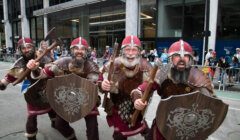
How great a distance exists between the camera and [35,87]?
3.77 metres

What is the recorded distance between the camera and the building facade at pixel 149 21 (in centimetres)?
1253

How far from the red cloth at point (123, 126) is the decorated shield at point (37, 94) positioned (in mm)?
1091

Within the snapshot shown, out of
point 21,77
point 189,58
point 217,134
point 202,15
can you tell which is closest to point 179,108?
point 189,58

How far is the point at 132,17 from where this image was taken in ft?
53.4

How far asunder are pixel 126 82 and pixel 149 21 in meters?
13.6

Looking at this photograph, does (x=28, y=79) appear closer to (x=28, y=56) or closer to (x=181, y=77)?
(x=28, y=56)

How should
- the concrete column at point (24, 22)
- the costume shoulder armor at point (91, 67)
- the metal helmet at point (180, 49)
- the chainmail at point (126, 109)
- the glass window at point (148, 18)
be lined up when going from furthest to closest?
the concrete column at point (24, 22)
the glass window at point (148, 18)
the costume shoulder armor at point (91, 67)
the chainmail at point (126, 109)
the metal helmet at point (180, 49)

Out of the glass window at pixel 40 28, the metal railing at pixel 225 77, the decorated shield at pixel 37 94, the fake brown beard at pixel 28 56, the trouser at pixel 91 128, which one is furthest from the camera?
the glass window at pixel 40 28

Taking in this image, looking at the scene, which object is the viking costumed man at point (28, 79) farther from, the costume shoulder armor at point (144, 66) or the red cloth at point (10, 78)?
Answer: the costume shoulder armor at point (144, 66)

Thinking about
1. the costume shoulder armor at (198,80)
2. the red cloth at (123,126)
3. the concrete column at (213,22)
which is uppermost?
the concrete column at (213,22)

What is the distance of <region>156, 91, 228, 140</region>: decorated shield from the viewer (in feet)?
7.50

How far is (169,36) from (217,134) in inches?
438

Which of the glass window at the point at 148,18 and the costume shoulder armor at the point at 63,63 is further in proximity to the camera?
the glass window at the point at 148,18

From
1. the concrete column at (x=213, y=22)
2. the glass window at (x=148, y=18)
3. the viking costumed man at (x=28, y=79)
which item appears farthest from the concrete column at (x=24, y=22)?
the viking costumed man at (x=28, y=79)
